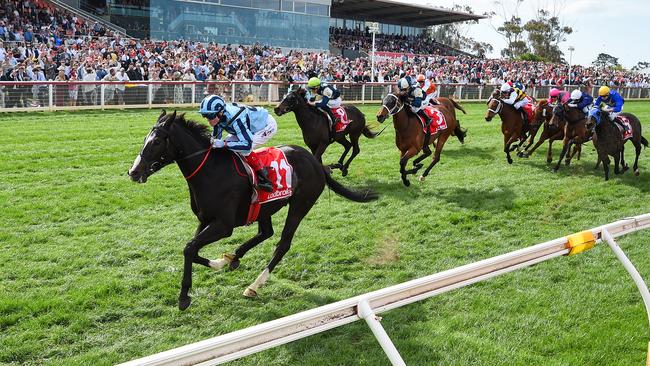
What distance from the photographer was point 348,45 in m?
42.8

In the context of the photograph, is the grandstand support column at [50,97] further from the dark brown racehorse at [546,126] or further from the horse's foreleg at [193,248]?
the horse's foreleg at [193,248]

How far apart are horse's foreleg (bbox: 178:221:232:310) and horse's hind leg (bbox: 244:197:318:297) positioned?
1.73ft

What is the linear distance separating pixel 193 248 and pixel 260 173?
0.93m

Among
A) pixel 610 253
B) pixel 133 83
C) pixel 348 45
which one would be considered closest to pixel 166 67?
pixel 133 83

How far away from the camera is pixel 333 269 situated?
6090 mm

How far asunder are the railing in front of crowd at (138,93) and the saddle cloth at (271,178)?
825 centimetres

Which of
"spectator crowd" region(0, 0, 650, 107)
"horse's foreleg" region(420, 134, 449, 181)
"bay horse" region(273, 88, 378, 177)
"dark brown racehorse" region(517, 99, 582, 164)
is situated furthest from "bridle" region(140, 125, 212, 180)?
"spectator crowd" region(0, 0, 650, 107)

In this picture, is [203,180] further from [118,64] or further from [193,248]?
[118,64]

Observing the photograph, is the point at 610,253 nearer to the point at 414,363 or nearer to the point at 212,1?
the point at 414,363

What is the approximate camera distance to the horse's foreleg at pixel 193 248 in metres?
4.88

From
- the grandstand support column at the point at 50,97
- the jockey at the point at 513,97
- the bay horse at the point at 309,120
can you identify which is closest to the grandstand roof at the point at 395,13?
the grandstand support column at the point at 50,97

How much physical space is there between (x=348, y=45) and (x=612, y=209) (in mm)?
35496

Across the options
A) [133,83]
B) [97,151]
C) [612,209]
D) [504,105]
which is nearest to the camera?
[612,209]

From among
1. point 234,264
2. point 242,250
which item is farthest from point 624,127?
point 234,264
